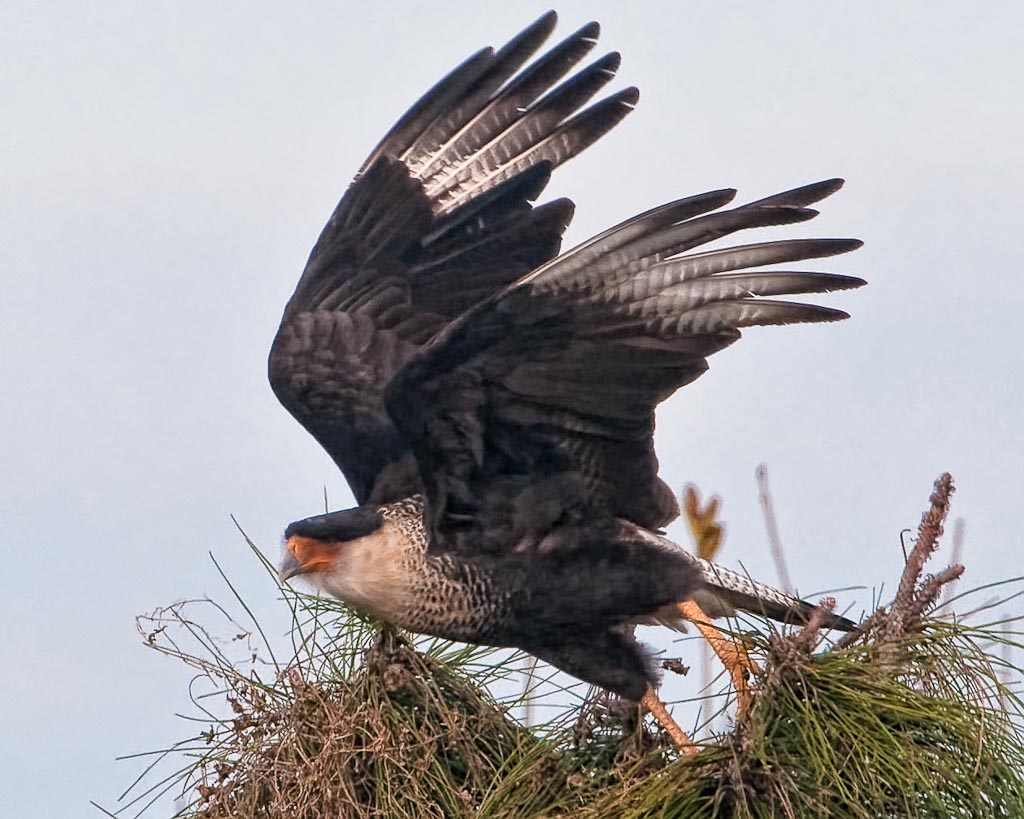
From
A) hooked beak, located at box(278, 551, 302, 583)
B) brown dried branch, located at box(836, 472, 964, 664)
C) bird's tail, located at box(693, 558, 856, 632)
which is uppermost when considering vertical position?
hooked beak, located at box(278, 551, 302, 583)

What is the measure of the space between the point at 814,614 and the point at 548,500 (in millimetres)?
1802

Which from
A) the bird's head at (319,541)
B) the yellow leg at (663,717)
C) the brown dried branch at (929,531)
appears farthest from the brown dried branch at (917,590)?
the bird's head at (319,541)

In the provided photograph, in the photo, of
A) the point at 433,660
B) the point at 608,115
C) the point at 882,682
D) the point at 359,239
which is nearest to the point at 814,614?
the point at 882,682

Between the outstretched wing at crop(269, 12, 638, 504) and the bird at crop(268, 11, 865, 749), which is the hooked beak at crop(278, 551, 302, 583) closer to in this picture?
the bird at crop(268, 11, 865, 749)

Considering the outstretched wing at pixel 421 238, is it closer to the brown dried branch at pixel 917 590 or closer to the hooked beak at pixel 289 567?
the hooked beak at pixel 289 567

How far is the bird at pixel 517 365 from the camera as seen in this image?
219 inches

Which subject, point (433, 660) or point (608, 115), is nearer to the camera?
point (433, 660)

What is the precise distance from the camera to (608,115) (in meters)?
6.84

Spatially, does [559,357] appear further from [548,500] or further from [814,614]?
[814,614]

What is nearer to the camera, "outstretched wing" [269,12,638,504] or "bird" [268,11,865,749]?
"bird" [268,11,865,749]

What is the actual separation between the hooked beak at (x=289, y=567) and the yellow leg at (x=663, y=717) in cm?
132

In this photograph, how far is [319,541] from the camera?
6.25 m

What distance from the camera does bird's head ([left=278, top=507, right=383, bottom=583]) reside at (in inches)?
245

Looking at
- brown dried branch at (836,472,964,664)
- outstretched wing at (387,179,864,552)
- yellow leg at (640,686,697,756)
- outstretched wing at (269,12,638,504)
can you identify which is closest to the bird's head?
outstretched wing at (387,179,864,552)
